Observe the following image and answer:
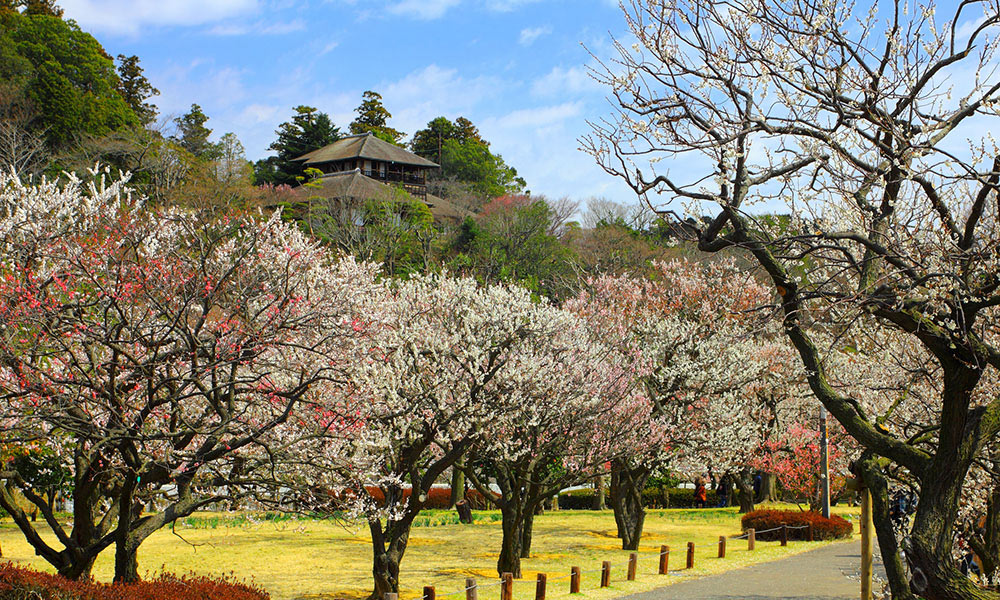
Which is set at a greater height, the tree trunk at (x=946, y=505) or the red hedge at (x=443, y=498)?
the tree trunk at (x=946, y=505)

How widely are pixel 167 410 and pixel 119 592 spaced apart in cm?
249

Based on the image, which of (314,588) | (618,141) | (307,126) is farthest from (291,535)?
(307,126)

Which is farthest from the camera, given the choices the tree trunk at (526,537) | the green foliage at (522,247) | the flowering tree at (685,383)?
the green foliage at (522,247)

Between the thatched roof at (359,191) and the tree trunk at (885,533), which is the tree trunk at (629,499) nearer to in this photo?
the tree trunk at (885,533)

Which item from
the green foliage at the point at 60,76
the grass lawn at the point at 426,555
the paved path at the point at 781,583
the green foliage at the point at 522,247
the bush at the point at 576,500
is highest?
the green foliage at the point at 60,76

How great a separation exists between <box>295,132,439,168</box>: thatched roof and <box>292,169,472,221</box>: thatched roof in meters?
1.98

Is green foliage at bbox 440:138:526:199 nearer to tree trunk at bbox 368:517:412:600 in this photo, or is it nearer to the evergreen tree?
the evergreen tree

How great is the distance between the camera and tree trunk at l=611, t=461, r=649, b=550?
24844 mm

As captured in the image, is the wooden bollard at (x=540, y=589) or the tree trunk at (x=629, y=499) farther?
the tree trunk at (x=629, y=499)

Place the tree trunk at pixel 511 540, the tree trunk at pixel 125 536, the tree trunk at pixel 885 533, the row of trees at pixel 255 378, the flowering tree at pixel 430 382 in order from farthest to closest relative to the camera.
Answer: the tree trunk at pixel 511 540
the flowering tree at pixel 430 382
the tree trunk at pixel 125 536
the row of trees at pixel 255 378
the tree trunk at pixel 885 533

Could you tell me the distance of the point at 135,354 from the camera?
1066 cm

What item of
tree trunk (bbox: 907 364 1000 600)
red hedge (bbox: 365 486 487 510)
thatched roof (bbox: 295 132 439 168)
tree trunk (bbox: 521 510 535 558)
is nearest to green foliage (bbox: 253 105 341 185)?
thatched roof (bbox: 295 132 439 168)

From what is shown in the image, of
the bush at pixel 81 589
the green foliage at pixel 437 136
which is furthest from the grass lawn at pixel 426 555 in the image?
the green foliage at pixel 437 136

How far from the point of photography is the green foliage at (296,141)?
7094cm
